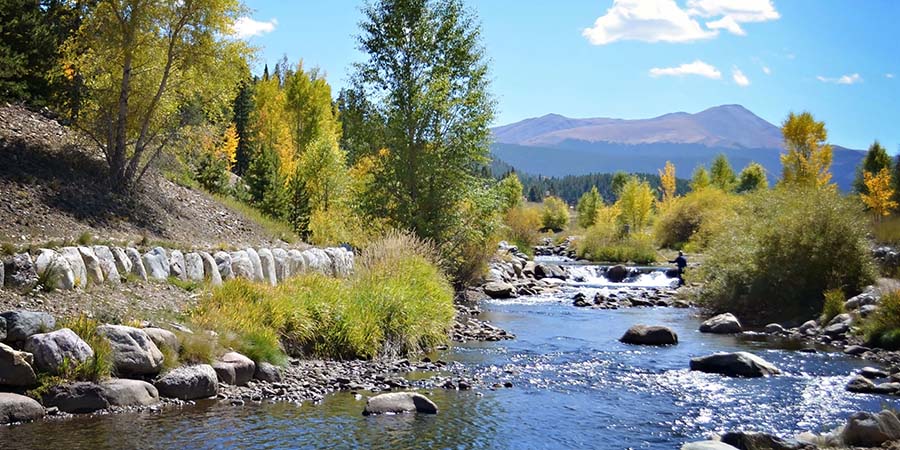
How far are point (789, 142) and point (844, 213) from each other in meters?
32.0

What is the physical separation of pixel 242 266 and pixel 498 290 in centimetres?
1636

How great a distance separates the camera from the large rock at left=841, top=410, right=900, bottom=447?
8.30m

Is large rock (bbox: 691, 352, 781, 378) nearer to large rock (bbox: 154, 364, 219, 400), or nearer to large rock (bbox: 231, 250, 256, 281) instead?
large rock (bbox: 231, 250, 256, 281)

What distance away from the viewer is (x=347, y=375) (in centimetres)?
1247

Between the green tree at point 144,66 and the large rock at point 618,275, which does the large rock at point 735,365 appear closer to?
the green tree at point 144,66

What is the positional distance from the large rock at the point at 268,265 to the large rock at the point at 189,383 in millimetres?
5033

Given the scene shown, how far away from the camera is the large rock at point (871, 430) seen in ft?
27.2

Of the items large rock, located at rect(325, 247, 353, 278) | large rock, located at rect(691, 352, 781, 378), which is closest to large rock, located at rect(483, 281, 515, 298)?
large rock, located at rect(325, 247, 353, 278)

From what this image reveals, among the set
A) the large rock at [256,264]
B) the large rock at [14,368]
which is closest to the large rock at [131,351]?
the large rock at [14,368]

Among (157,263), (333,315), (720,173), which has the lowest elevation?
(333,315)

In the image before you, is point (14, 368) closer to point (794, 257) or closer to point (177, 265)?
point (177, 265)

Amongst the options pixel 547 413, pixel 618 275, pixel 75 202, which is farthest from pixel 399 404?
pixel 618 275

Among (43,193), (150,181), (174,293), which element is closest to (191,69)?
(150,181)

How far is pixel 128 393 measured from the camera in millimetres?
9570
